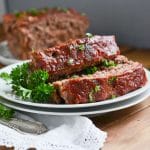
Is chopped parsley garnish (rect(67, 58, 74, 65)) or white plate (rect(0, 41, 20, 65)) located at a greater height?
chopped parsley garnish (rect(67, 58, 74, 65))

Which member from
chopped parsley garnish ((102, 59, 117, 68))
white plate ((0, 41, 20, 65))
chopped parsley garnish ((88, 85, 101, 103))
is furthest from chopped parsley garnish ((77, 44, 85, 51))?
white plate ((0, 41, 20, 65))

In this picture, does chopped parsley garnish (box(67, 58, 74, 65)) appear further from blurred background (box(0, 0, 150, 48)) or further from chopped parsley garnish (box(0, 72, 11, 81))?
blurred background (box(0, 0, 150, 48))

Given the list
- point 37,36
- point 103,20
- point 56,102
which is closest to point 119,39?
point 103,20

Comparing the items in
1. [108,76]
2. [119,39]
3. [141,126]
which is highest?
[108,76]

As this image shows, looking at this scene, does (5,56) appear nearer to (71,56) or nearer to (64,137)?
(71,56)

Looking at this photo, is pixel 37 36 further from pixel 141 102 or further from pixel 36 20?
pixel 141 102

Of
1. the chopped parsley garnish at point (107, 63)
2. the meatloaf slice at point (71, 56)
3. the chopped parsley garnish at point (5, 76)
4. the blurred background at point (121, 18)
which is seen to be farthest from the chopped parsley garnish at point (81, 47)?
the blurred background at point (121, 18)
